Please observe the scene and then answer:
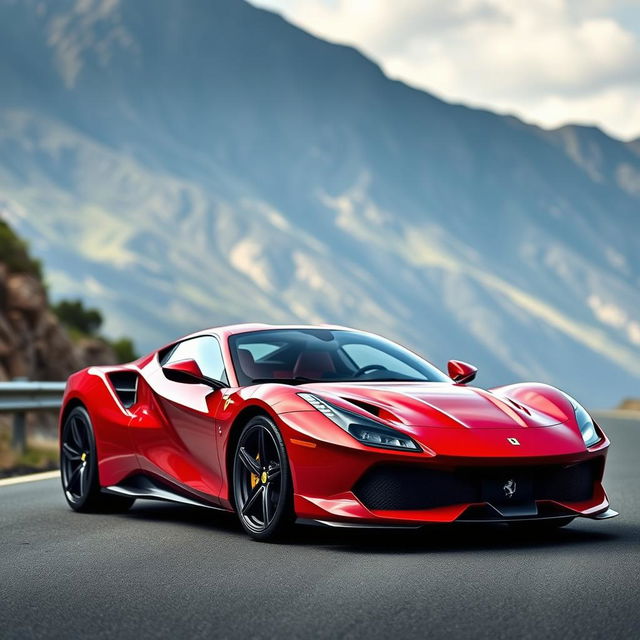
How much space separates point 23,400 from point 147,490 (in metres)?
5.26

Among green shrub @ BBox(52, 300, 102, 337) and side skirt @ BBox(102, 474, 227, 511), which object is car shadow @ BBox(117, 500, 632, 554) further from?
green shrub @ BBox(52, 300, 102, 337)

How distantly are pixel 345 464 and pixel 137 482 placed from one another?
2.17 metres

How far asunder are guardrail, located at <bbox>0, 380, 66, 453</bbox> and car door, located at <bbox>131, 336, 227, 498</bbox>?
463 cm

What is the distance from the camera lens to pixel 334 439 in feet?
20.2

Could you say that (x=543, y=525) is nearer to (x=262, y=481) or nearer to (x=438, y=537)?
(x=438, y=537)

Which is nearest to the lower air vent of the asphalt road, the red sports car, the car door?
the red sports car

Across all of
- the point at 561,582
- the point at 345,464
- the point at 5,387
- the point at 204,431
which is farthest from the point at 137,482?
the point at 5,387

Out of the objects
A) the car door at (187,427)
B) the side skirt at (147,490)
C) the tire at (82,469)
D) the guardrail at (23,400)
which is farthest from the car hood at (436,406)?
the guardrail at (23,400)

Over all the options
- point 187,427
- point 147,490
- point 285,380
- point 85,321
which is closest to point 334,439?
point 285,380

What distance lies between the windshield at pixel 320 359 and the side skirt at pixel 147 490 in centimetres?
83

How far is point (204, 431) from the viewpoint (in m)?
7.13

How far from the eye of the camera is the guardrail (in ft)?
40.3

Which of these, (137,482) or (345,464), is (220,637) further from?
(137,482)

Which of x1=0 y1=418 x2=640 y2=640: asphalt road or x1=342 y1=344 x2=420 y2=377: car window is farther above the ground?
x1=342 y1=344 x2=420 y2=377: car window
